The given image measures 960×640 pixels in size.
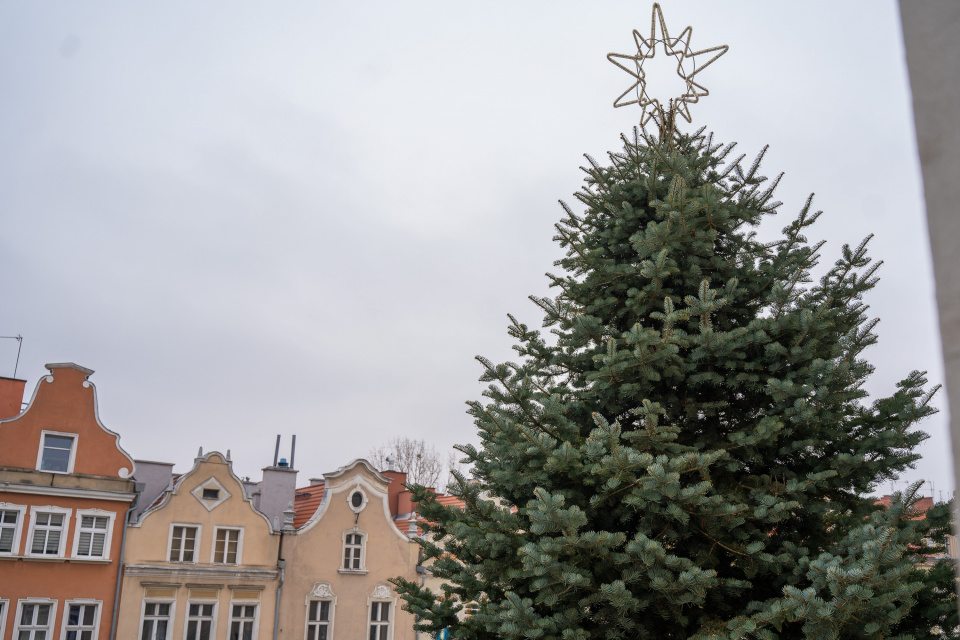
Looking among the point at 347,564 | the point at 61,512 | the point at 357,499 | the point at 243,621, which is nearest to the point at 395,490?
the point at 357,499

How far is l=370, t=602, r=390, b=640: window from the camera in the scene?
2397 cm

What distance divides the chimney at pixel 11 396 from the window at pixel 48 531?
4.54 metres

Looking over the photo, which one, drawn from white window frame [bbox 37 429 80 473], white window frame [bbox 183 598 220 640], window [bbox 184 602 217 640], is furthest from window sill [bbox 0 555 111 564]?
window [bbox 184 602 217 640]

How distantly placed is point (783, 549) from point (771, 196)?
4.10 metres

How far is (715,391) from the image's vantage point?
8352 millimetres

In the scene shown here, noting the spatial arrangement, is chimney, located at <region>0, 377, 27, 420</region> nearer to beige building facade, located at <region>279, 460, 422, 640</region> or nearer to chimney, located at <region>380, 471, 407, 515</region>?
beige building facade, located at <region>279, 460, 422, 640</region>

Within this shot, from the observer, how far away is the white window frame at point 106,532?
20.3 meters

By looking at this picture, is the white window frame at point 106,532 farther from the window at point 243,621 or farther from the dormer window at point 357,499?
the dormer window at point 357,499

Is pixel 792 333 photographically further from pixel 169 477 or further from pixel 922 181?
pixel 169 477

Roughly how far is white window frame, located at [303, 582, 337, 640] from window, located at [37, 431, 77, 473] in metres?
7.94

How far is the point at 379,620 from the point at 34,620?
384 inches

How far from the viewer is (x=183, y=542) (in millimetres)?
21891

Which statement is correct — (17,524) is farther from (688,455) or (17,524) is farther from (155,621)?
(688,455)

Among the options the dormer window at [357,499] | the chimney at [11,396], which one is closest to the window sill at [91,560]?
the chimney at [11,396]
